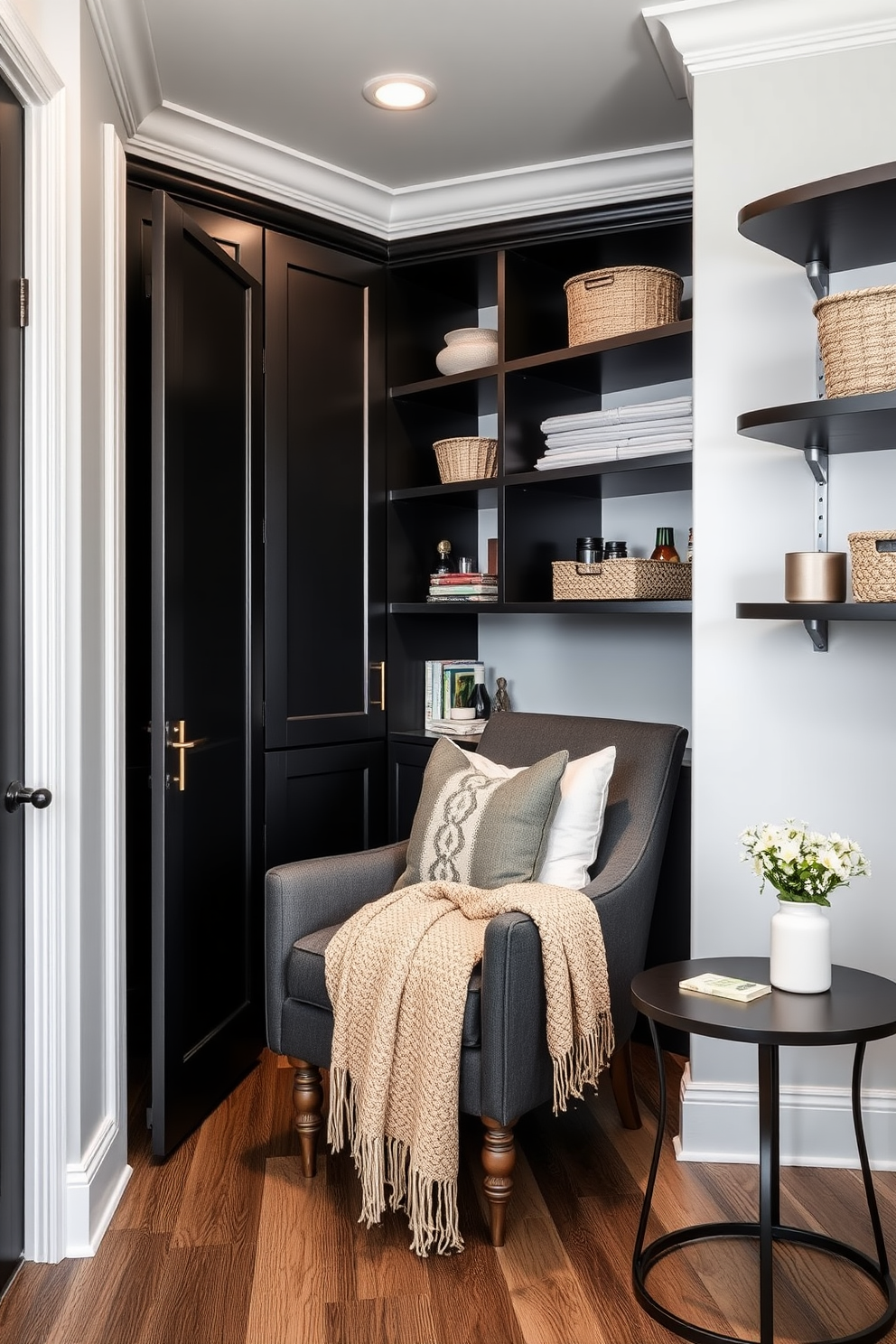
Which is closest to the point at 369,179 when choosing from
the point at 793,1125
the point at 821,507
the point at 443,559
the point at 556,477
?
the point at 556,477

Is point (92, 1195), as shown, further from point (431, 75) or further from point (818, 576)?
point (431, 75)

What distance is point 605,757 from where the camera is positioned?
2.54 m

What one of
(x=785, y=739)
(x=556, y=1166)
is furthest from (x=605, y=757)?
(x=556, y=1166)

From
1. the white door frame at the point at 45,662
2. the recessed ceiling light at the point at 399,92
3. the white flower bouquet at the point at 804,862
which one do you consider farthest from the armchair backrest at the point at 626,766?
the recessed ceiling light at the point at 399,92

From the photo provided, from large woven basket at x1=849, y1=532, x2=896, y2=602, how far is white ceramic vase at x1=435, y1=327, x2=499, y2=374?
160 centimetres

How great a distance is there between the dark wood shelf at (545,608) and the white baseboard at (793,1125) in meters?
1.19

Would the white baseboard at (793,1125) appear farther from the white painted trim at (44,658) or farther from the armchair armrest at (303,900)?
the white painted trim at (44,658)

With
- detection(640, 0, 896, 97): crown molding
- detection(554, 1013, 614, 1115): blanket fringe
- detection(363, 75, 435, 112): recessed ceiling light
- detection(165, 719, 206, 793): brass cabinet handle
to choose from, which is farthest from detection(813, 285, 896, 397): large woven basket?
detection(165, 719, 206, 793): brass cabinet handle

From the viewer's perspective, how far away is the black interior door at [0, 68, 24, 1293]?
197cm

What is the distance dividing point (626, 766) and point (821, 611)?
27.8 inches

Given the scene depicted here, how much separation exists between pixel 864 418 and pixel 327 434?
1.74 meters

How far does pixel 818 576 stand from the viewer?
7.19 feet

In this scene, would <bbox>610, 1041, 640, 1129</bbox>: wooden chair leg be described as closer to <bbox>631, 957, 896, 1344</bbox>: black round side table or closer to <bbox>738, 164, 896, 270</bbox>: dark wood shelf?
<bbox>631, 957, 896, 1344</bbox>: black round side table

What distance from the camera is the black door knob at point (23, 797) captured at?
1992 mm
